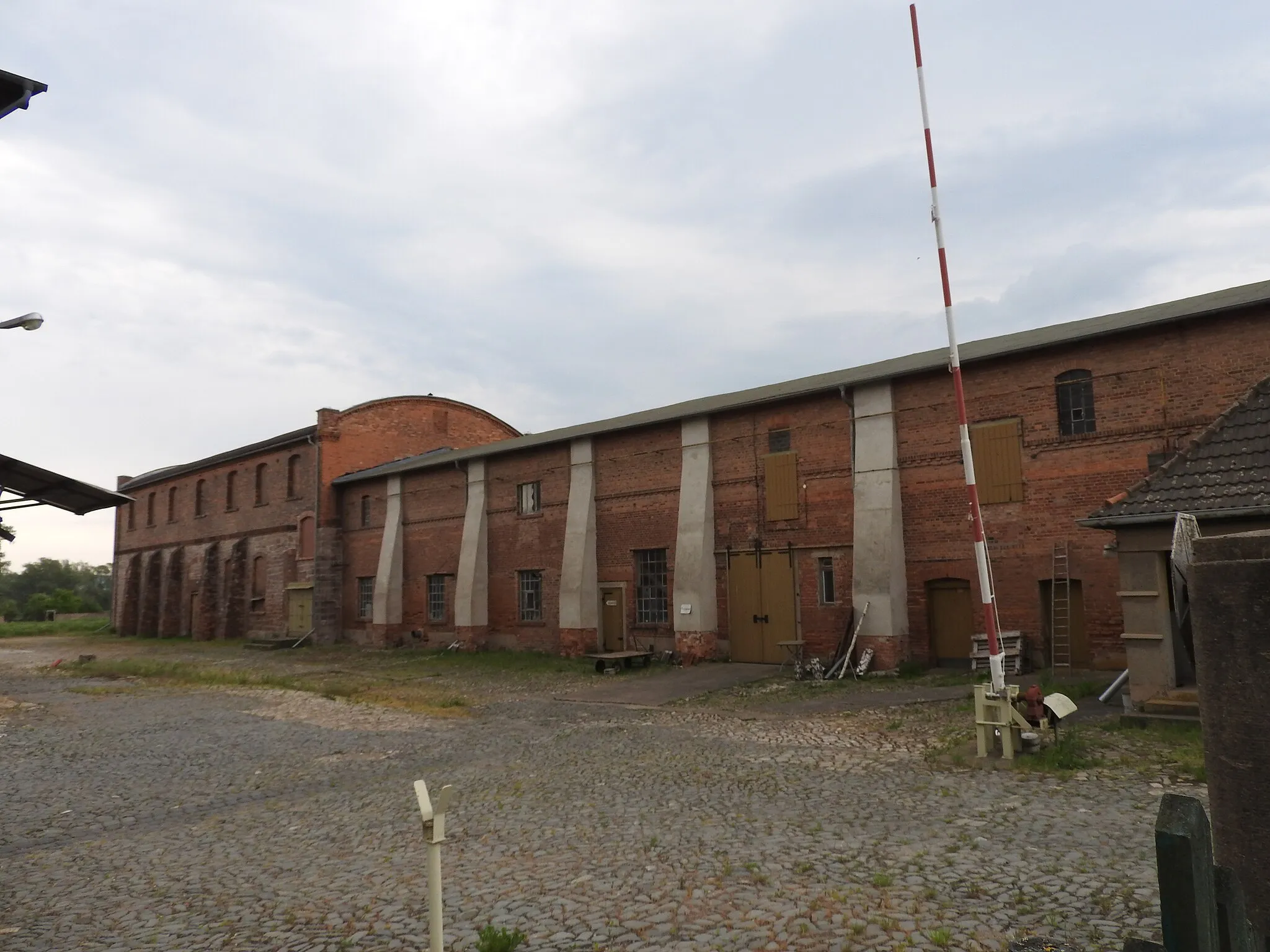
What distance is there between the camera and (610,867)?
6219 millimetres

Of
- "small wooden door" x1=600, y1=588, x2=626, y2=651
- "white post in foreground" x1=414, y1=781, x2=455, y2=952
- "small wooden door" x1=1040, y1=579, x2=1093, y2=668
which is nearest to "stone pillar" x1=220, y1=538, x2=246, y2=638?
"small wooden door" x1=600, y1=588, x2=626, y2=651

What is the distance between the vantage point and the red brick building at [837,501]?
1523cm

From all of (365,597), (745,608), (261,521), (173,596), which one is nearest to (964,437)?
(745,608)

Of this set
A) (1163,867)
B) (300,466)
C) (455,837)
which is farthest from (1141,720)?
(300,466)

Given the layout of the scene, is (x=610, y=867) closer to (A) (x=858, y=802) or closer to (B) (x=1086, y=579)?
(A) (x=858, y=802)

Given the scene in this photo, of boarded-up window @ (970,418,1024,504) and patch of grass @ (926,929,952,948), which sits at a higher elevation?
boarded-up window @ (970,418,1024,504)

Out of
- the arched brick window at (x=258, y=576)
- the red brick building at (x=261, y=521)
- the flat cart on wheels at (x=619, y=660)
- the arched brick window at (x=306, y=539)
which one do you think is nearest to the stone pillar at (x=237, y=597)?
the red brick building at (x=261, y=521)

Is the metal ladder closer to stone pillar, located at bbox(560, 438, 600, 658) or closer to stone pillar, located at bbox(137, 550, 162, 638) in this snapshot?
stone pillar, located at bbox(560, 438, 600, 658)

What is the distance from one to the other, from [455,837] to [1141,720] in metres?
8.21

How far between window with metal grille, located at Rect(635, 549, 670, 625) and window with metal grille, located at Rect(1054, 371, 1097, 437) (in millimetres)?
9978

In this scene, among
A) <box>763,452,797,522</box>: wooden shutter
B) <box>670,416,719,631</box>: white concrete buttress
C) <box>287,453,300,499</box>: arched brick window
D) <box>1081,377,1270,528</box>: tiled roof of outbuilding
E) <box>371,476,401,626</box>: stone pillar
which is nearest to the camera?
<box>1081,377,1270,528</box>: tiled roof of outbuilding

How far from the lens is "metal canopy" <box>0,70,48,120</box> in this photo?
570 cm

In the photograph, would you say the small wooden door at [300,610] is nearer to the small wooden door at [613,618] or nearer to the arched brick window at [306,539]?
the arched brick window at [306,539]

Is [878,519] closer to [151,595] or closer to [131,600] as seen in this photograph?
[151,595]
